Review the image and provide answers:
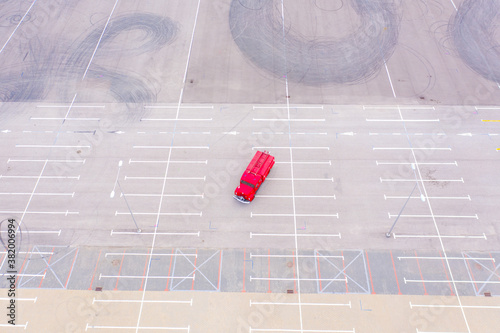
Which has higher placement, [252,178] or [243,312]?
[252,178]

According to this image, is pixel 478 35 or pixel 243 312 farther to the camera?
pixel 478 35

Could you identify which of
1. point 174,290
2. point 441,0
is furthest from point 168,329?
point 441,0

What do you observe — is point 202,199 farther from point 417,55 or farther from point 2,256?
point 417,55

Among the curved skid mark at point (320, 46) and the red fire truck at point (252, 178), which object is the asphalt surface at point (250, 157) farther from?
the red fire truck at point (252, 178)

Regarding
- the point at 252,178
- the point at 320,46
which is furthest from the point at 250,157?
the point at 320,46

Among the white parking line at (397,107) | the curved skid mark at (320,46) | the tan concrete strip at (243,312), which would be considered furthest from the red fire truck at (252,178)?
the white parking line at (397,107)

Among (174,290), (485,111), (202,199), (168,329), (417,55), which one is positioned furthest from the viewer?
(417,55)

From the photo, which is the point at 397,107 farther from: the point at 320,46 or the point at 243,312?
the point at 243,312

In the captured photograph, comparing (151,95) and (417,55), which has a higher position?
(417,55)

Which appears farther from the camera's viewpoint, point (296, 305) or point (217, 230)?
point (217, 230)
